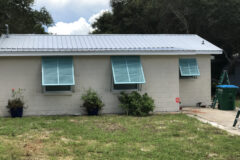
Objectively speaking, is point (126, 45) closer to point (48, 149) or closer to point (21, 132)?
point (21, 132)

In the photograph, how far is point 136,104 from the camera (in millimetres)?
10422

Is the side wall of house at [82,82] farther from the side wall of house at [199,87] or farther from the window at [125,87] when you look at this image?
the side wall of house at [199,87]

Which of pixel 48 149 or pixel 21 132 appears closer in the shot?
pixel 48 149

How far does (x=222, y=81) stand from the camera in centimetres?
1322

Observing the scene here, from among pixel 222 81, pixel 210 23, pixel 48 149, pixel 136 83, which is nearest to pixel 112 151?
pixel 48 149

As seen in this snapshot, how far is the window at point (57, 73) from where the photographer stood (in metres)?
9.99

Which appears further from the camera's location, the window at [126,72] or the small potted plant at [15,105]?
the window at [126,72]

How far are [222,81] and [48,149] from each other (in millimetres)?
9770

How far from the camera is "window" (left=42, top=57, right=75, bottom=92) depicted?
999 centimetres

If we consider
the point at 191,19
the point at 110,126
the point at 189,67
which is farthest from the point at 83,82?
the point at 191,19

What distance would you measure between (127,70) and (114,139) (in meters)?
4.37

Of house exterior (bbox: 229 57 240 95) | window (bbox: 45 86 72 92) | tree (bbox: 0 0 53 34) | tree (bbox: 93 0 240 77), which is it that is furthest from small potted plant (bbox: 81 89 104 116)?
house exterior (bbox: 229 57 240 95)

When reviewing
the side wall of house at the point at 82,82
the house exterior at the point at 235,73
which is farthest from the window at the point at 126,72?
the house exterior at the point at 235,73

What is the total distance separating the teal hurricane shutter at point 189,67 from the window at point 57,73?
527 centimetres
